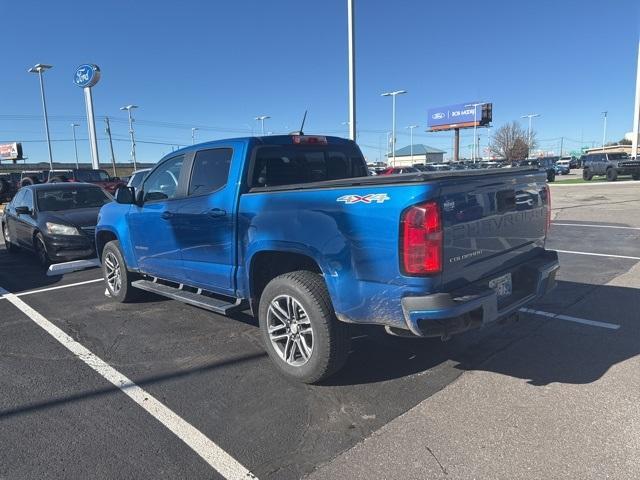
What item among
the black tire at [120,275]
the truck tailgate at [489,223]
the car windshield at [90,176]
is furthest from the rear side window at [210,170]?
the car windshield at [90,176]

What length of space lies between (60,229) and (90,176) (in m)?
17.4

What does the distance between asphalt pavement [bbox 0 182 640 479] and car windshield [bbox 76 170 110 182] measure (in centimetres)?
2029

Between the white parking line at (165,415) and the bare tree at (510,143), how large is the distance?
82217 millimetres

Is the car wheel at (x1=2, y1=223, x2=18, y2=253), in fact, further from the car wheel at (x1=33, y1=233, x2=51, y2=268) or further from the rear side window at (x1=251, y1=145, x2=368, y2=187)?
the rear side window at (x1=251, y1=145, x2=368, y2=187)

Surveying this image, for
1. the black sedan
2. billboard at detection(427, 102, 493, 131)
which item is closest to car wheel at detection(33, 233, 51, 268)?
the black sedan

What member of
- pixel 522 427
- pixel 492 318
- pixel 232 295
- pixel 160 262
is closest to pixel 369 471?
pixel 522 427

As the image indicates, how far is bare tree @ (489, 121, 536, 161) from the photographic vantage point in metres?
79.4

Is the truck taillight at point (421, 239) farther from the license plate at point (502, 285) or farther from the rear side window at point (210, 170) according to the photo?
the rear side window at point (210, 170)

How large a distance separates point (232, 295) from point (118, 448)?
173 centimetres

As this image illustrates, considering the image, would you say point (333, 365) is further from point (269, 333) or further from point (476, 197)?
point (476, 197)

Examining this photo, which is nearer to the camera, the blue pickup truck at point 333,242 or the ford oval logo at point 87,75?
the blue pickup truck at point 333,242

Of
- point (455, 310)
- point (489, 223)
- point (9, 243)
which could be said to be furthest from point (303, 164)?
point (9, 243)

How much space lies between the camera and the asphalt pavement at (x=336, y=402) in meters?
2.84

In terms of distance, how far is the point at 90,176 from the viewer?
24.3 meters
